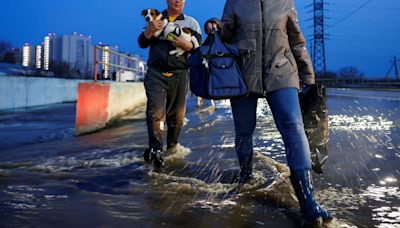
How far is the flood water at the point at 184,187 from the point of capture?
283 centimetres

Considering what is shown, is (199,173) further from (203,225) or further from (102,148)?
(102,148)

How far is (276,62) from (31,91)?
17.6 meters

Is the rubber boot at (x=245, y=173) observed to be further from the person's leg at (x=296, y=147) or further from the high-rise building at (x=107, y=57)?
the high-rise building at (x=107, y=57)

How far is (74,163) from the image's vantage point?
4684 millimetres

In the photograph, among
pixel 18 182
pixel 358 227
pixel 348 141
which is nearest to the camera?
pixel 358 227

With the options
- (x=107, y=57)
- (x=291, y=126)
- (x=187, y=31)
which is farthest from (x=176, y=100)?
(x=107, y=57)

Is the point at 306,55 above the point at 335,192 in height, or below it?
above

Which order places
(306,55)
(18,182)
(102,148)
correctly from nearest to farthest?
1. (306,55)
2. (18,182)
3. (102,148)

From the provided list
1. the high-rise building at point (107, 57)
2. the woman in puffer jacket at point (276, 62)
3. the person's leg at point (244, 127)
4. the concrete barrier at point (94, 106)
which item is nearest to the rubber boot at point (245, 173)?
the person's leg at point (244, 127)

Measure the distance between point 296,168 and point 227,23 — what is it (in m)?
1.26

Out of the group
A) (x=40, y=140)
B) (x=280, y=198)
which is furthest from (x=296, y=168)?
(x=40, y=140)

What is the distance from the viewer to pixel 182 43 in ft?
14.6

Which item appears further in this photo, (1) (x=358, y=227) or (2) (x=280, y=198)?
(2) (x=280, y=198)

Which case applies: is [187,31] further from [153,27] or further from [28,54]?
[28,54]
